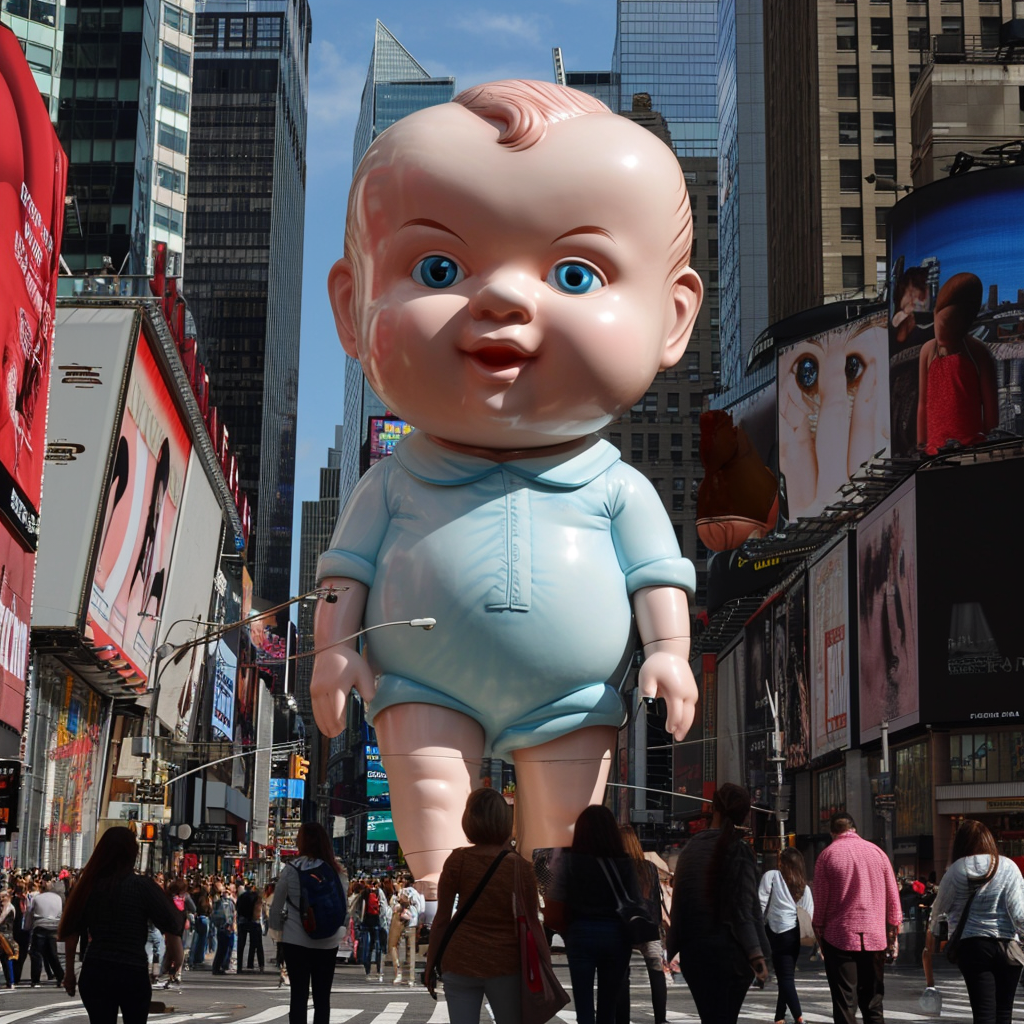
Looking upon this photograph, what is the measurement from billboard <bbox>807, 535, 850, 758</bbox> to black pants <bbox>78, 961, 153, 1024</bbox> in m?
43.1

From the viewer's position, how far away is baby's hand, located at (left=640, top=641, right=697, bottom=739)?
250 inches

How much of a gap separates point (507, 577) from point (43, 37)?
175 ft

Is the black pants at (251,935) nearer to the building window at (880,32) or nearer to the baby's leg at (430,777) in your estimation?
the baby's leg at (430,777)

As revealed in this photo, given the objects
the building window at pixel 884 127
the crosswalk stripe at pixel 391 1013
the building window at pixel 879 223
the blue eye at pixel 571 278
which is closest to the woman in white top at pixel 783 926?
the crosswalk stripe at pixel 391 1013

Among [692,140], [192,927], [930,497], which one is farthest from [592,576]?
[692,140]

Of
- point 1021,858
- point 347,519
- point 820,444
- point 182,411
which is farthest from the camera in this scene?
point 820,444

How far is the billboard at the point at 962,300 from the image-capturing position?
41938 mm

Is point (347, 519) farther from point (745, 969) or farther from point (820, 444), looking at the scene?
point (820, 444)

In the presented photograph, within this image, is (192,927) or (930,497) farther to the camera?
(930,497)

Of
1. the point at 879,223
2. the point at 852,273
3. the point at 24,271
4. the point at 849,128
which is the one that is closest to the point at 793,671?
the point at 852,273

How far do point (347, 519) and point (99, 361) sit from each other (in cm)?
3177

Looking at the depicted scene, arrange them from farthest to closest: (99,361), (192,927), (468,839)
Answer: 1. (99,361)
2. (192,927)
3. (468,839)

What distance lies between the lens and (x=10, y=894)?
21375 mm

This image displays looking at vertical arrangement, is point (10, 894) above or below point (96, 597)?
below
